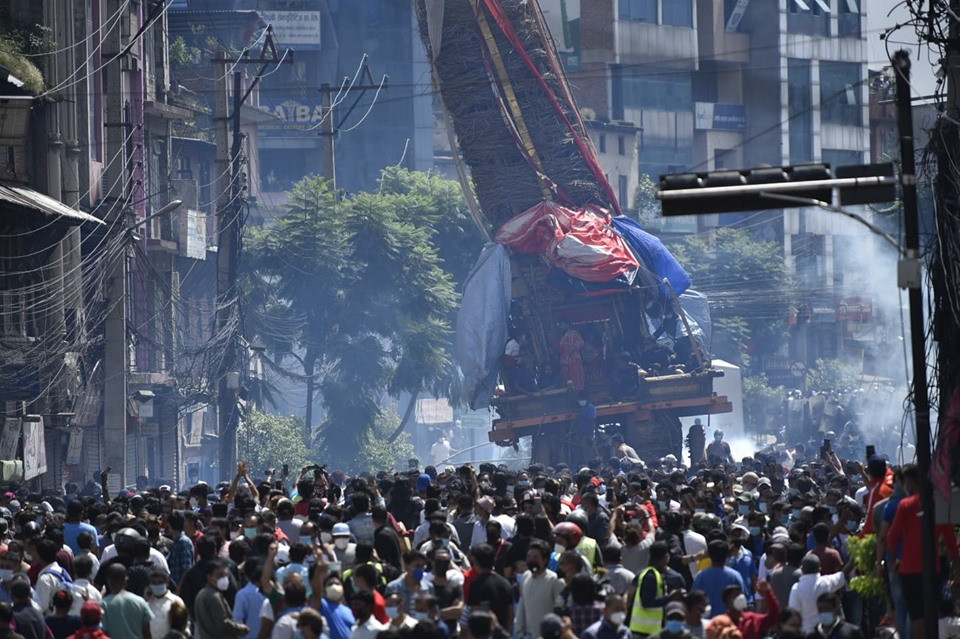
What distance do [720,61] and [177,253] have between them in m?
43.4

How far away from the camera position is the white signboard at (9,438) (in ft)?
107

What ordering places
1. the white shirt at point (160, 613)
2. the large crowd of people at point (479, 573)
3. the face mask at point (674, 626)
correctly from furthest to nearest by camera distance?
the white shirt at point (160, 613)
the large crowd of people at point (479, 573)
the face mask at point (674, 626)

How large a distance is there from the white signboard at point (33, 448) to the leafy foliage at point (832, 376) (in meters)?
40.0

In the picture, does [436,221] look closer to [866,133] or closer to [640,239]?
[640,239]

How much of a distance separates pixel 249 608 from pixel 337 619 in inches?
38.5

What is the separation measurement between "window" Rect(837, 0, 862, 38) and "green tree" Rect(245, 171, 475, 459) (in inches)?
1678

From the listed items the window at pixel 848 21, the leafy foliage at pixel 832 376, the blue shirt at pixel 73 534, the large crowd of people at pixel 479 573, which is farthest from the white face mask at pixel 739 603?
the window at pixel 848 21

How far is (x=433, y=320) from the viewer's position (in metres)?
51.7

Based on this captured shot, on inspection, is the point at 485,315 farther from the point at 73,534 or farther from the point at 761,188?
the point at 761,188

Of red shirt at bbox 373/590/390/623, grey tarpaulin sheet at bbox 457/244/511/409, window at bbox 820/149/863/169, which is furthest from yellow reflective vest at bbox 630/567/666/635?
window at bbox 820/149/863/169

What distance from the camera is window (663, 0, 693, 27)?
3445 inches

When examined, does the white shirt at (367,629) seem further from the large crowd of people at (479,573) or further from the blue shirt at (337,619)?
Result: the blue shirt at (337,619)

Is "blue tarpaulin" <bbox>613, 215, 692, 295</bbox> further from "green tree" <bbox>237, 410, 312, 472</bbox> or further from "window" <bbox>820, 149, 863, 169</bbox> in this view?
"window" <bbox>820, 149, 863, 169</bbox>

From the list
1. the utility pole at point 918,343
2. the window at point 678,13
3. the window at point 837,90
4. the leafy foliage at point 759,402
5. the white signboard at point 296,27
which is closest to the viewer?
the utility pole at point 918,343
